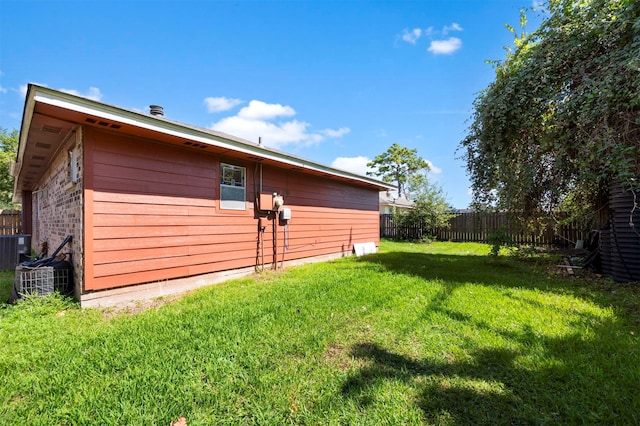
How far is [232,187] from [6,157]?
824 inches

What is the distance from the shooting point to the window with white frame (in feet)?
17.4

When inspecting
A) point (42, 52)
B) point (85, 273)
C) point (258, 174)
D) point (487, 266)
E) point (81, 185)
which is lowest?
point (487, 266)

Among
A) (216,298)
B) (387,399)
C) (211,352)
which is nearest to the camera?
(387,399)

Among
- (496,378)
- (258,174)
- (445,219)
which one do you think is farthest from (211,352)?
(445,219)

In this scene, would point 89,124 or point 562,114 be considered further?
point 562,114

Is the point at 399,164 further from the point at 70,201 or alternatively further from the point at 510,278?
the point at 70,201

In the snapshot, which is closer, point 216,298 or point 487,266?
point 216,298

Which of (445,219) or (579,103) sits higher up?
(579,103)

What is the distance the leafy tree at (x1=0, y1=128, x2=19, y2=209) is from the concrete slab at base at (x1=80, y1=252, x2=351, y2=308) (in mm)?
20330

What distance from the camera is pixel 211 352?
2.34m

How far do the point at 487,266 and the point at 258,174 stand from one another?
561 centimetres

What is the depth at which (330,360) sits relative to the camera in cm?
227

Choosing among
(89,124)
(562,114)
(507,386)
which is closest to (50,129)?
(89,124)

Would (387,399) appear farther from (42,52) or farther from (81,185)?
(42,52)
